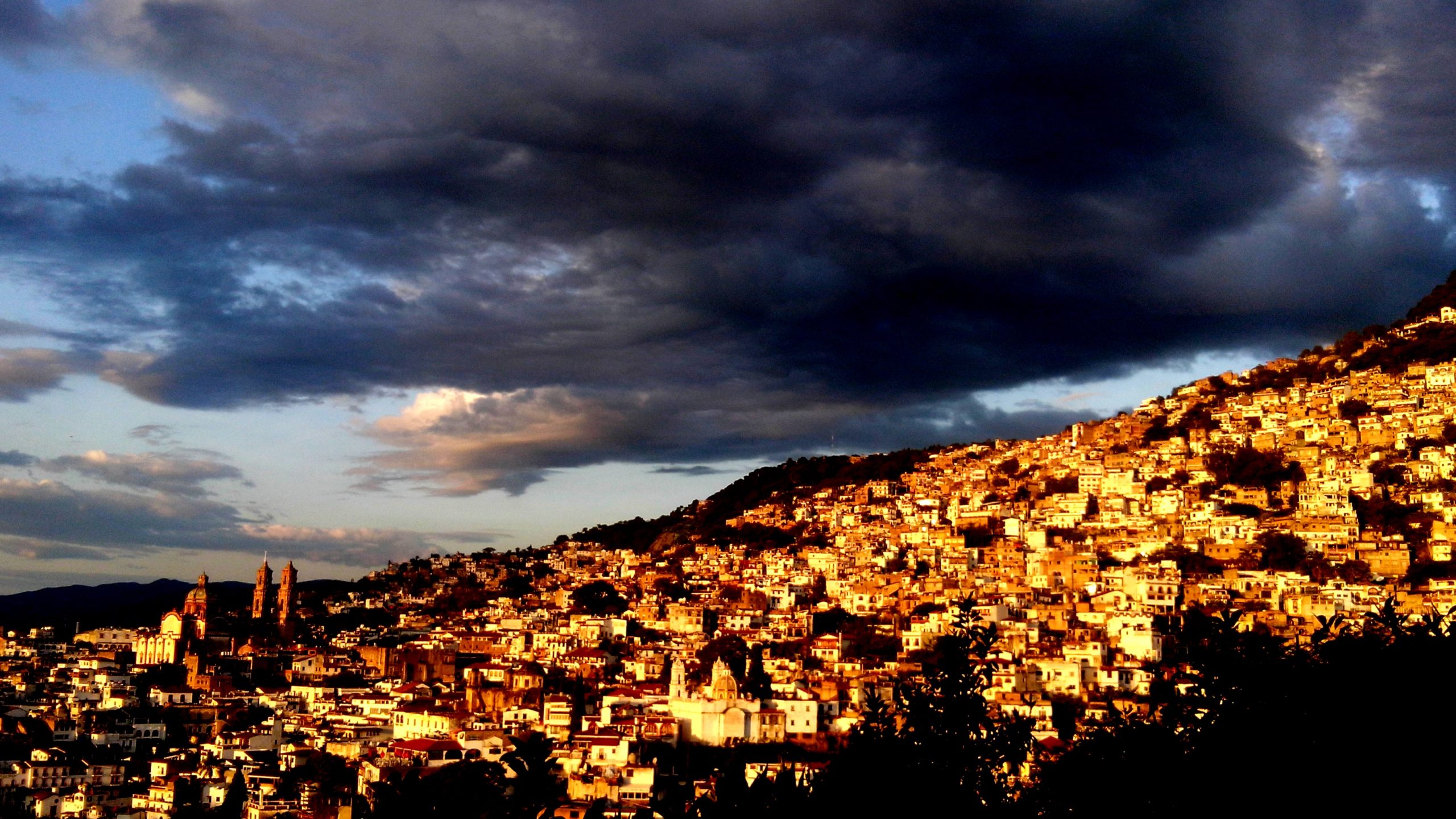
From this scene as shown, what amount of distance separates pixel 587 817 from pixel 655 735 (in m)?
32.1

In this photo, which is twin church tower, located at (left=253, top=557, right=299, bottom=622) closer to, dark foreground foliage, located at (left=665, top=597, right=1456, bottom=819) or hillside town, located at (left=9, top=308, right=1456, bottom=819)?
→ hillside town, located at (left=9, top=308, right=1456, bottom=819)

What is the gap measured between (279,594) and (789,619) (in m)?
43.3

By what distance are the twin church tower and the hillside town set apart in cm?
20

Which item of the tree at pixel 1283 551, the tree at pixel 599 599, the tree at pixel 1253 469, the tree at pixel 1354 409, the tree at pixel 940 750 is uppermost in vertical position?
the tree at pixel 1354 409

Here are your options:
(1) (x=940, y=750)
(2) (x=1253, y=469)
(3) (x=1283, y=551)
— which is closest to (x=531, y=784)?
(1) (x=940, y=750)

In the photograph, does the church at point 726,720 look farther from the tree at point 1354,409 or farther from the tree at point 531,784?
the tree at point 1354,409

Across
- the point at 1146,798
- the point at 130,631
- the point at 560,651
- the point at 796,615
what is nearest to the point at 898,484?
the point at 796,615

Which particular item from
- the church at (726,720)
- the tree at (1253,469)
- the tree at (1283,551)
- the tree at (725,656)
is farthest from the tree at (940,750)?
the tree at (1253,469)

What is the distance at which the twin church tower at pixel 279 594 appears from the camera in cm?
9369

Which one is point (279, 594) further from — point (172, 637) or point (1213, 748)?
point (1213, 748)

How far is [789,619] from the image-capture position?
68.4 m

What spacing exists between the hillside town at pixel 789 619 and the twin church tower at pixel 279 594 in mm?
202

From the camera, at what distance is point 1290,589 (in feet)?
193

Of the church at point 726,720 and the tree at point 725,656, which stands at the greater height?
the tree at point 725,656
